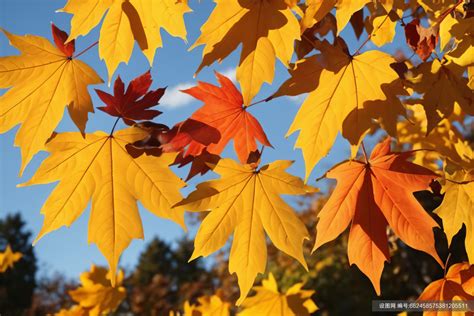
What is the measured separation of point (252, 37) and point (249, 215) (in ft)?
1.39

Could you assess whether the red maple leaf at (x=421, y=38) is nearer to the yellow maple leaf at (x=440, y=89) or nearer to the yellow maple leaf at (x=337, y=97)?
the yellow maple leaf at (x=440, y=89)

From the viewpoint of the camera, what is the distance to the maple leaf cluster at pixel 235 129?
1104 millimetres

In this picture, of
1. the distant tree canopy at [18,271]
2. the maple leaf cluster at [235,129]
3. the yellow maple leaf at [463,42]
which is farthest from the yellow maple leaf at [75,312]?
the distant tree canopy at [18,271]

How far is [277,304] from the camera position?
6.63 feet

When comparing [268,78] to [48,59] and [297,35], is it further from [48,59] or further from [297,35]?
[48,59]

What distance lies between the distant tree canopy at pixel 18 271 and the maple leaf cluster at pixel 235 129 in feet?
74.1

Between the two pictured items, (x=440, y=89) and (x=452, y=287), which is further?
(x=452, y=287)

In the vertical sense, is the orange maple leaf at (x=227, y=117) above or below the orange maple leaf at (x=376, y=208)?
above

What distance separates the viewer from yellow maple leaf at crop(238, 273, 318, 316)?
1975 millimetres

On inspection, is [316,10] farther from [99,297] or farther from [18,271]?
[18,271]

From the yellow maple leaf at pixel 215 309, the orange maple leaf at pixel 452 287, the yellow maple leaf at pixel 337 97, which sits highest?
the yellow maple leaf at pixel 337 97

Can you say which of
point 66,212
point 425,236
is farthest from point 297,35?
point 66,212

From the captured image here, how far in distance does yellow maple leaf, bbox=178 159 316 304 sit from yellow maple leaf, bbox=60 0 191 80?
33 cm

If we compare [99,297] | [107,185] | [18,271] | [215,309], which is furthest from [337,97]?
[18,271]
